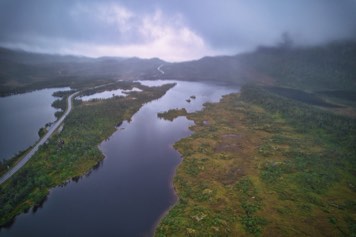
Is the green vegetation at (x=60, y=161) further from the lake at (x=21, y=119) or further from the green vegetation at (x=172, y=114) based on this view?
the green vegetation at (x=172, y=114)

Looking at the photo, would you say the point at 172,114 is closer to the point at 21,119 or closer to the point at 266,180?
the point at 21,119

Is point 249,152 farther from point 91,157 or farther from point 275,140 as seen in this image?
point 91,157

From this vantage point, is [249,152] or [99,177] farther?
[249,152]

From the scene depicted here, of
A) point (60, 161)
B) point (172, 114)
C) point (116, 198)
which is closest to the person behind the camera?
point (116, 198)

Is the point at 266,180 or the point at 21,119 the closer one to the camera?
the point at 266,180

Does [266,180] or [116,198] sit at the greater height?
[266,180]

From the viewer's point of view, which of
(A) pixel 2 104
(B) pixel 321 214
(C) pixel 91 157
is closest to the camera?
(B) pixel 321 214

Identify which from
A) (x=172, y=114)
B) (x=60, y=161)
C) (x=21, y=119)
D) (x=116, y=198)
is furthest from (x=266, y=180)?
(x=21, y=119)

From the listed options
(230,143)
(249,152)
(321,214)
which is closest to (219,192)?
(321,214)
